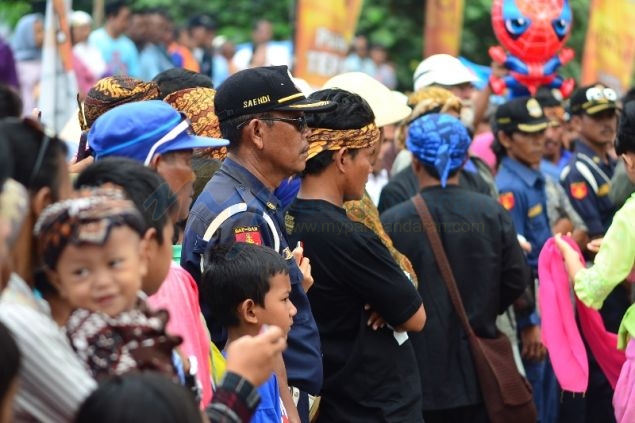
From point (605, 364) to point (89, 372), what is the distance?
4.16 m

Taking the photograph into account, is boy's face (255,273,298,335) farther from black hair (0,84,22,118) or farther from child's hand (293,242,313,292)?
black hair (0,84,22,118)

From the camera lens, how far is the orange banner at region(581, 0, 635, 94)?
13602mm

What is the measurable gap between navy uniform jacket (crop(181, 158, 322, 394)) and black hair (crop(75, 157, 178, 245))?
1.12m

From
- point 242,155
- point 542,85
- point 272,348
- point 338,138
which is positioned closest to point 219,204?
point 242,155

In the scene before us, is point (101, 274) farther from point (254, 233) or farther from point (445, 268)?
point (445, 268)

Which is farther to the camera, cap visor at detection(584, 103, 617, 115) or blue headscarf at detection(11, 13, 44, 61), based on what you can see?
blue headscarf at detection(11, 13, 44, 61)

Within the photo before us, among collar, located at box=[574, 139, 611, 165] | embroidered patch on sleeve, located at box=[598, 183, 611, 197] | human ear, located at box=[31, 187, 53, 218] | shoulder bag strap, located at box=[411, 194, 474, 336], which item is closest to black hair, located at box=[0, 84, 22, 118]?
human ear, located at box=[31, 187, 53, 218]

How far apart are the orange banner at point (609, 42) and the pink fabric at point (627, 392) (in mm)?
8532

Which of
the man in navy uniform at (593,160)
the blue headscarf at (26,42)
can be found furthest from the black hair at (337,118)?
the blue headscarf at (26,42)

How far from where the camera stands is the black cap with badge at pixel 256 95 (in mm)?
4844

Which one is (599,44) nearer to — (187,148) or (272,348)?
(187,148)

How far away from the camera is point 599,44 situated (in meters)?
13.8

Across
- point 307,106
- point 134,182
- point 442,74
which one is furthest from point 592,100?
point 134,182

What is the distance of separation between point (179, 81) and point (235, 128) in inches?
57.2
